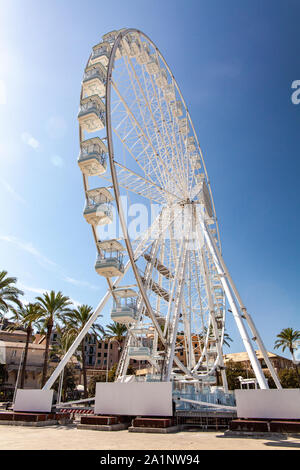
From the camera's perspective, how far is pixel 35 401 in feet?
54.7

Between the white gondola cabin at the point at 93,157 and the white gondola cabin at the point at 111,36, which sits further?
the white gondola cabin at the point at 111,36

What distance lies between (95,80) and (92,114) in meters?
2.25

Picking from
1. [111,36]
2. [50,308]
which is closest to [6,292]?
[50,308]

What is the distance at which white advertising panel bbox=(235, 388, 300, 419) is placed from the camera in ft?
41.9

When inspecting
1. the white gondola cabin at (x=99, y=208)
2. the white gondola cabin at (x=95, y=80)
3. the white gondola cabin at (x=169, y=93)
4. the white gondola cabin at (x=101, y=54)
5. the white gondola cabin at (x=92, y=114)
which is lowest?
the white gondola cabin at (x=99, y=208)

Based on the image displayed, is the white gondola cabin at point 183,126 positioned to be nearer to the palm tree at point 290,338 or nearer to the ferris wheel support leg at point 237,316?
the ferris wheel support leg at point 237,316

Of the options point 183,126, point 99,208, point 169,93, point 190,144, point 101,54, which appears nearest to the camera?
point 99,208

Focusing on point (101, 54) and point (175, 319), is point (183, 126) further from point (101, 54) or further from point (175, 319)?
point (175, 319)

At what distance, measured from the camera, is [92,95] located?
17.5 m

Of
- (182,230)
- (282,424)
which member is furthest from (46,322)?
(282,424)

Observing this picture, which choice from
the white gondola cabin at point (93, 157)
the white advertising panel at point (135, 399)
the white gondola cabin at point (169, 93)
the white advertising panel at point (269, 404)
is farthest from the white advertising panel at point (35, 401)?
the white gondola cabin at point (169, 93)

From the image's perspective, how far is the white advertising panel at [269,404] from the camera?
12783 mm

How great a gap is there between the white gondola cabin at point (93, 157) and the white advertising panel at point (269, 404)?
39.2 ft
